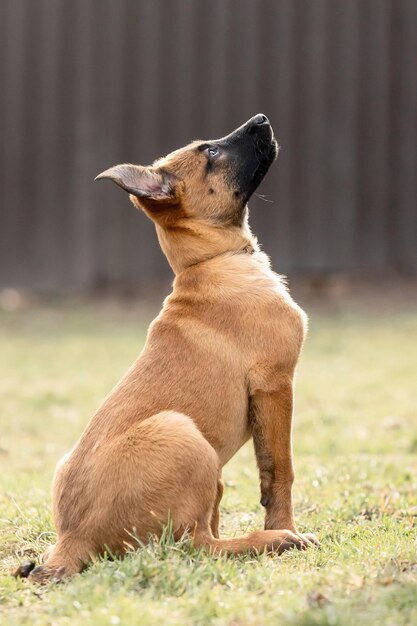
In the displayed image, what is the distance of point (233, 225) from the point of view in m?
5.11

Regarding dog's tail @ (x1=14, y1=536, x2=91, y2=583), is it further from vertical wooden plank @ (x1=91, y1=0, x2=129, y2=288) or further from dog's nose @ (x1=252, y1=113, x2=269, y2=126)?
vertical wooden plank @ (x1=91, y1=0, x2=129, y2=288)

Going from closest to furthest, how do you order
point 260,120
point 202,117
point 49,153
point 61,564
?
point 61,564 → point 260,120 → point 202,117 → point 49,153

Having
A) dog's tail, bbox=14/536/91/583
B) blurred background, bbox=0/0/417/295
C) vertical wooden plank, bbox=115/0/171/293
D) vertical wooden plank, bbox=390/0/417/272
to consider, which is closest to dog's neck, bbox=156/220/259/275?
dog's tail, bbox=14/536/91/583

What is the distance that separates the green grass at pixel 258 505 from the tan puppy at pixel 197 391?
0.17 meters

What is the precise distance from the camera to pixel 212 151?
5141 millimetres

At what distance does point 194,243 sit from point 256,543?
1547 millimetres

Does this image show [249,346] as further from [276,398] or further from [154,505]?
[154,505]

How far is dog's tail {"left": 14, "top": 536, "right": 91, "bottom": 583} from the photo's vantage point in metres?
3.89

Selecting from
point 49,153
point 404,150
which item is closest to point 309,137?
point 404,150

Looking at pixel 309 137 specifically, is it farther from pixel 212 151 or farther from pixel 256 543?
pixel 256 543

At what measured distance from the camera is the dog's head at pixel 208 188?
493 cm

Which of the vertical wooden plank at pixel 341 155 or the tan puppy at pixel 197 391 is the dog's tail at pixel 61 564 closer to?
the tan puppy at pixel 197 391

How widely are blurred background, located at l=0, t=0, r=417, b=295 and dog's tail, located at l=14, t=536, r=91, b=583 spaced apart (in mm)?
11229

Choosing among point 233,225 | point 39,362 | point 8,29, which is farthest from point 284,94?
point 233,225
